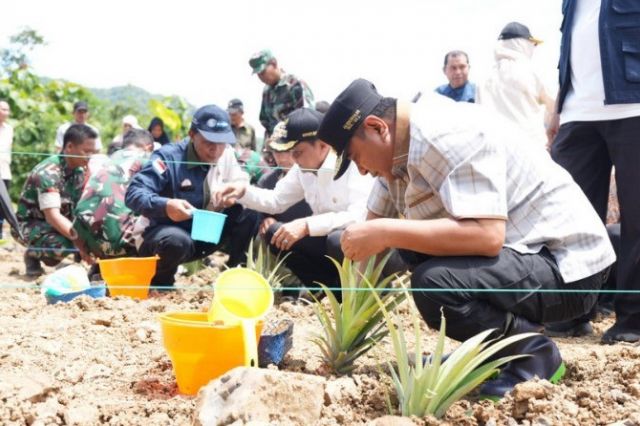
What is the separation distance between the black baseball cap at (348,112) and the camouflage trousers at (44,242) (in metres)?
3.74

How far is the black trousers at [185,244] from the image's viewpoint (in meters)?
4.30

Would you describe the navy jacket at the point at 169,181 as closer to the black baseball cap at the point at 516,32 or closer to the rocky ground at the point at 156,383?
the rocky ground at the point at 156,383

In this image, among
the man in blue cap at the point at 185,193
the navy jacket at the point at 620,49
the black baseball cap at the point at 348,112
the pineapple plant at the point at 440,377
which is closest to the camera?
the pineapple plant at the point at 440,377

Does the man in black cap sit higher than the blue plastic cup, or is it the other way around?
the man in black cap

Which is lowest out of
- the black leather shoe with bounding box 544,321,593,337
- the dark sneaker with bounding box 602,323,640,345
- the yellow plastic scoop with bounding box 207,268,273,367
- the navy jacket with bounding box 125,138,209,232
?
the black leather shoe with bounding box 544,321,593,337

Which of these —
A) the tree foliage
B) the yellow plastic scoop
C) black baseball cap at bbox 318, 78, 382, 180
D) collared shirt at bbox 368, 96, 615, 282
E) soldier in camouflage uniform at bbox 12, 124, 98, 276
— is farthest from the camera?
the tree foliage

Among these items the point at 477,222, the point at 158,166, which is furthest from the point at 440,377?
the point at 158,166

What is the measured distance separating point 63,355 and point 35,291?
196 centimetres

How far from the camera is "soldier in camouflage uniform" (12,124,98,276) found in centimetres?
552

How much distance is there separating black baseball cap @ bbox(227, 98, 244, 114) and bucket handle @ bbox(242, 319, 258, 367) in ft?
20.6

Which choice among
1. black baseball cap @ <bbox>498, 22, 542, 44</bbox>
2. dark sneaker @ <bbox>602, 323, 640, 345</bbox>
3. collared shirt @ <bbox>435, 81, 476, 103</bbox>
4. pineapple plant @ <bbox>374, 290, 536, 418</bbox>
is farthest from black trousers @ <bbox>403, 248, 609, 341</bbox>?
collared shirt @ <bbox>435, 81, 476, 103</bbox>

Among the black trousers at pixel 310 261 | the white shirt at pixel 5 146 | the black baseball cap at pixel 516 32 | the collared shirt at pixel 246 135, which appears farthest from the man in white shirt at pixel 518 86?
the white shirt at pixel 5 146

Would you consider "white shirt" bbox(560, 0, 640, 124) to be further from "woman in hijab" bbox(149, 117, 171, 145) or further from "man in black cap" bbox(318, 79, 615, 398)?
"woman in hijab" bbox(149, 117, 171, 145)

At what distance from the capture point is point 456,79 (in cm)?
582
